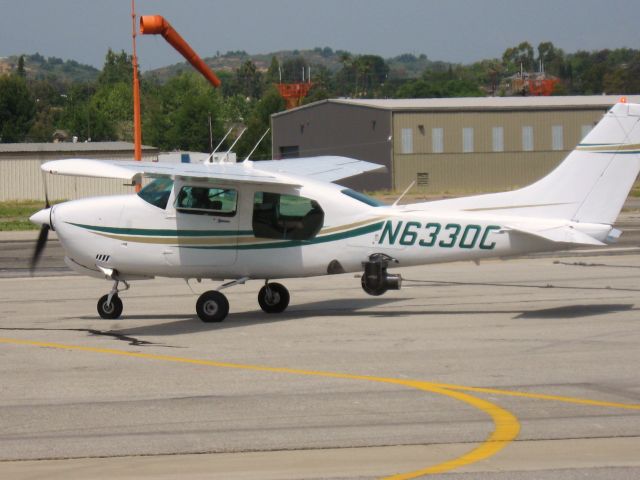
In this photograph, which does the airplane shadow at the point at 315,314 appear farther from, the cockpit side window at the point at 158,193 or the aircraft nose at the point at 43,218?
→ the cockpit side window at the point at 158,193

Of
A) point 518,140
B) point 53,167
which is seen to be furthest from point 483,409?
point 518,140

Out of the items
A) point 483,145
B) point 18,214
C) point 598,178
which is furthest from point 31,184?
point 598,178

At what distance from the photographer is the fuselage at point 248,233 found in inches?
543

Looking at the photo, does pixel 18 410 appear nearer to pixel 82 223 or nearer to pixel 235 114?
pixel 82 223

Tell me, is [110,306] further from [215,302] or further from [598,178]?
[598,178]

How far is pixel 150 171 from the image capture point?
1298 cm

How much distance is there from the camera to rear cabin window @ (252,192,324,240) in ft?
Answer: 46.0

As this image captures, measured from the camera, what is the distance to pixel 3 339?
1296cm

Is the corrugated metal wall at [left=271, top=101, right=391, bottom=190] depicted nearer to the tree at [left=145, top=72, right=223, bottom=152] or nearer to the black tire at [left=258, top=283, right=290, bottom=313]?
the tree at [left=145, top=72, right=223, bottom=152]

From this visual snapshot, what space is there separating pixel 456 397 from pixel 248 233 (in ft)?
18.6

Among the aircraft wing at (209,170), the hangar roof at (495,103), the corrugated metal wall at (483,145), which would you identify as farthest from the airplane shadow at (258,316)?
the hangar roof at (495,103)

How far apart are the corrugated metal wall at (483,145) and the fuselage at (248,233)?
45.0 metres

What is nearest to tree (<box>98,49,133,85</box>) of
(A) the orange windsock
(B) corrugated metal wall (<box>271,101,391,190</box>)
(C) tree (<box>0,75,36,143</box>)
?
(C) tree (<box>0,75,36,143</box>)

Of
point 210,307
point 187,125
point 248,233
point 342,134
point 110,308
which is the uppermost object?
point 187,125
